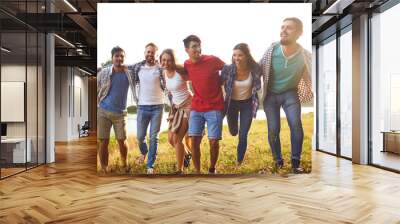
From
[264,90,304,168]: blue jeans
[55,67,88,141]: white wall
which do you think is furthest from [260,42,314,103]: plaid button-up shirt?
[55,67,88,141]: white wall

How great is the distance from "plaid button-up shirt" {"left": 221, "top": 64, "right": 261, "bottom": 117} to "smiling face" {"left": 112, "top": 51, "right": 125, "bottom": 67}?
5.49 feet

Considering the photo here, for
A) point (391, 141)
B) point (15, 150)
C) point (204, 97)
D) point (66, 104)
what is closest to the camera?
point (204, 97)

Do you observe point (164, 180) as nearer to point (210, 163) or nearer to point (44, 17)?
point (210, 163)

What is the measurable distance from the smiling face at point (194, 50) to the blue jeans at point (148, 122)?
0.98 meters

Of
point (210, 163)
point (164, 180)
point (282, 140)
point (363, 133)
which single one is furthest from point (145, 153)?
point (363, 133)

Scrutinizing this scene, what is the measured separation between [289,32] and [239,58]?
95 cm

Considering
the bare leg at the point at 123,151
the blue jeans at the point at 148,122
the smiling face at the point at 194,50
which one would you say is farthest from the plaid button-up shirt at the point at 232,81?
the bare leg at the point at 123,151

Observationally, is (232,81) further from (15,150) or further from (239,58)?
(15,150)

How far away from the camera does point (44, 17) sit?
25.2 ft

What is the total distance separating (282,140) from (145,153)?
2312 mm

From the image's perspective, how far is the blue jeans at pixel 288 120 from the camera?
21.9 feet

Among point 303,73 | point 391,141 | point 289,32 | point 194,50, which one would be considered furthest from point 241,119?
point 391,141

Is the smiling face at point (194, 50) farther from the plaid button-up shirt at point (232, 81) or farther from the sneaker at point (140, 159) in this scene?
the sneaker at point (140, 159)

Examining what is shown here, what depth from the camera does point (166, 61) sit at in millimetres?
6668
